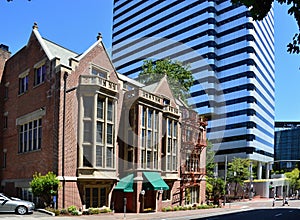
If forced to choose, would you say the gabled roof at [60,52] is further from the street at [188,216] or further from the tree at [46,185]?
the street at [188,216]

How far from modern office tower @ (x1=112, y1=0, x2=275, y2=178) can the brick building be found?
4756 cm

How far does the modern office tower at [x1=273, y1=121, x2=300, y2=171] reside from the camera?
132m

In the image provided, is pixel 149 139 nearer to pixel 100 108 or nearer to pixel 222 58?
pixel 100 108

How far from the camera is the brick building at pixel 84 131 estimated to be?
1149 inches

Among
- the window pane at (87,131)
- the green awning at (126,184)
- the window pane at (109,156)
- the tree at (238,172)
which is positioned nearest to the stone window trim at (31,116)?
the window pane at (87,131)

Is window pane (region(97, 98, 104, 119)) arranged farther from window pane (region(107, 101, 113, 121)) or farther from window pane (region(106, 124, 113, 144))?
window pane (region(106, 124, 113, 144))

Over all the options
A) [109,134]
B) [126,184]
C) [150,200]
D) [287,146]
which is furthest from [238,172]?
[287,146]

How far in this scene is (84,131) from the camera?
29922 mm

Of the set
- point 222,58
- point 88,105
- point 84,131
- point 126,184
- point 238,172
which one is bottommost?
point 238,172

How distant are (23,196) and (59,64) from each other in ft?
39.0

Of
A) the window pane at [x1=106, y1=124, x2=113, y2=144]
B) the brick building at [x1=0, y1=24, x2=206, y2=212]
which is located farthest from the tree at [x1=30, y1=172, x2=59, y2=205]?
the window pane at [x1=106, y1=124, x2=113, y2=144]

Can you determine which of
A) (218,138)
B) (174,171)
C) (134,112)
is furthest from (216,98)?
(134,112)

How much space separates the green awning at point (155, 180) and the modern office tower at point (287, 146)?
343 feet

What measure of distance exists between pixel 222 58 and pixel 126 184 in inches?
2945
